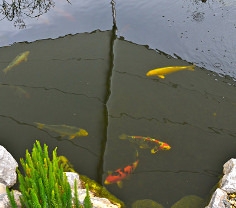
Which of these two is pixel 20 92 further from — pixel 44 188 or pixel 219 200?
pixel 219 200

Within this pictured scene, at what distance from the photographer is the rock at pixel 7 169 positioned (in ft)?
12.1

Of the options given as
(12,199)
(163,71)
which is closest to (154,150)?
(163,71)

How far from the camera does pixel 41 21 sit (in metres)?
6.54

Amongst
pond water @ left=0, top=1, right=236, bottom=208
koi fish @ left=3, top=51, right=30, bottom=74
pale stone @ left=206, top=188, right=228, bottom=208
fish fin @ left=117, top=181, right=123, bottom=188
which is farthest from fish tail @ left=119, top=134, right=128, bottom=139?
koi fish @ left=3, top=51, right=30, bottom=74

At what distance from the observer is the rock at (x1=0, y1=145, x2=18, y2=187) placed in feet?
12.1

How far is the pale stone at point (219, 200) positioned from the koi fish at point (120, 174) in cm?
93

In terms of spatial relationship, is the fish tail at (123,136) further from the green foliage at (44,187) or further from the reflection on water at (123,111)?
the green foliage at (44,187)

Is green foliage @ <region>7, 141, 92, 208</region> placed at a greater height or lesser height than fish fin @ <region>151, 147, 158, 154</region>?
greater

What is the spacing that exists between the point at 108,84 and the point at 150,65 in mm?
741

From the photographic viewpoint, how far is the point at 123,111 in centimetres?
457

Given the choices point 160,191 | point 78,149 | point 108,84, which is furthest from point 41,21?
point 160,191

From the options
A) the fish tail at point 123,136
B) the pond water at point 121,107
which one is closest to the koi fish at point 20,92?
the pond water at point 121,107

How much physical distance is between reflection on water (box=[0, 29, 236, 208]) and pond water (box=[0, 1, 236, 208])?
1cm

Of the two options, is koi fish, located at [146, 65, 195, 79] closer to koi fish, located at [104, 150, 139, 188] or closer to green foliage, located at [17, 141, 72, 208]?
koi fish, located at [104, 150, 139, 188]
